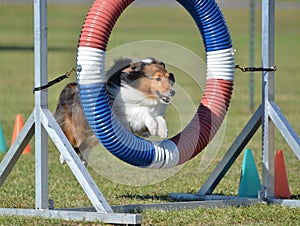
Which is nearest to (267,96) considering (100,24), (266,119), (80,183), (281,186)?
(266,119)

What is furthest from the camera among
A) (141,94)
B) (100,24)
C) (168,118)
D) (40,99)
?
(168,118)

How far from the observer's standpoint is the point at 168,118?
1401 centimetres

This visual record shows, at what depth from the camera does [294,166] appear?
30.8 ft

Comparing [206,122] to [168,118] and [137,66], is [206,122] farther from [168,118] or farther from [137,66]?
[168,118]

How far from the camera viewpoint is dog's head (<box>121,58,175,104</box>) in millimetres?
6973

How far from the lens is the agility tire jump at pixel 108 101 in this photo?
613 centimetres

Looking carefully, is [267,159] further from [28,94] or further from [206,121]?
[28,94]

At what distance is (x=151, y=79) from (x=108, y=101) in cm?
91

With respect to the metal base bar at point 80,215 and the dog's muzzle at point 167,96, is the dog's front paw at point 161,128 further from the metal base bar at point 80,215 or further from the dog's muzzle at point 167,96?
the metal base bar at point 80,215

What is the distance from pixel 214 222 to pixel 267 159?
4.00 ft

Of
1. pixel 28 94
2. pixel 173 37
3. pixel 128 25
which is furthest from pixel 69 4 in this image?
pixel 28 94

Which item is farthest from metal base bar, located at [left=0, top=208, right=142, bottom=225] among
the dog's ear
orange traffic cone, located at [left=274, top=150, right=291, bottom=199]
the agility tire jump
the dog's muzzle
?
orange traffic cone, located at [left=274, top=150, right=291, bottom=199]

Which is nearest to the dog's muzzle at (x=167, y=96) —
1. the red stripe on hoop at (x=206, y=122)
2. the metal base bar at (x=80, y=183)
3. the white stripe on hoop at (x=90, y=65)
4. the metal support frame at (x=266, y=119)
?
the red stripe on hoop at (x=206, y=122)

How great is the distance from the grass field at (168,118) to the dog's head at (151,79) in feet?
3.15
